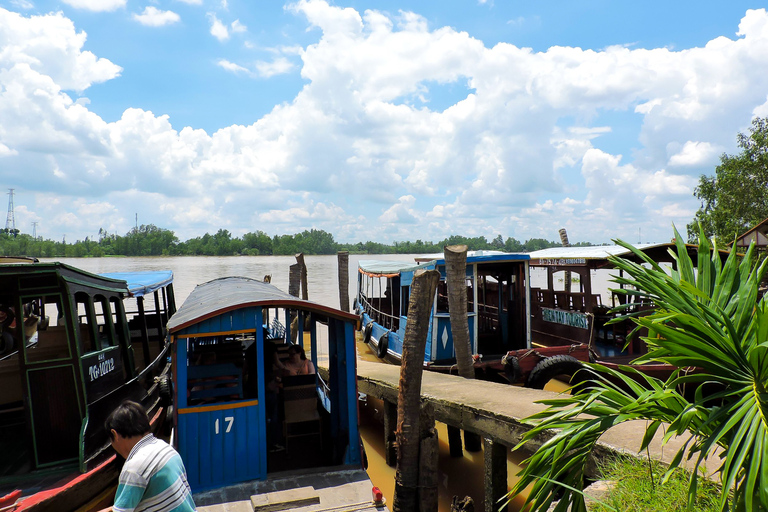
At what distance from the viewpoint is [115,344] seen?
22.3ft

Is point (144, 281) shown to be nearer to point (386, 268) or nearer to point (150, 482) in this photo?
point (150, 482)

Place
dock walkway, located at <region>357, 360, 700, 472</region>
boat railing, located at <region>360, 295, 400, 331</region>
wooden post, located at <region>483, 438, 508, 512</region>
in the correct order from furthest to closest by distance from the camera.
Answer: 1. boat railing, located at <region>360, 295, 400, 331</region>
2. wooden post, located at <region>483, 438, 508, 512</region>
3. dock walkway, located at <region>357, 360, 700, 472</region>

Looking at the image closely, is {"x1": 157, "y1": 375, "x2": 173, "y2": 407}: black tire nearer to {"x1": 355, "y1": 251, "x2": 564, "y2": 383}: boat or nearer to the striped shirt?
{"x1": 355, "y1": 251, "x2": 564, "y2": 383}: boat

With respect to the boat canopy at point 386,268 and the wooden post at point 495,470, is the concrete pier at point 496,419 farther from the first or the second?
the boat canopy at point 386,268

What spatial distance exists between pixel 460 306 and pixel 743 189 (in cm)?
2612

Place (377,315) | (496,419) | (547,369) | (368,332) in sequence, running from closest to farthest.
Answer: (496,419)
(547,369)
(368,332)
(377,315)

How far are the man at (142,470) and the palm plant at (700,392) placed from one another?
1912mm

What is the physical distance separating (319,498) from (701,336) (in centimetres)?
411

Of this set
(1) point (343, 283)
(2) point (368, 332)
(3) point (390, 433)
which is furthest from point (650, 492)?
(1) point (343, 283)

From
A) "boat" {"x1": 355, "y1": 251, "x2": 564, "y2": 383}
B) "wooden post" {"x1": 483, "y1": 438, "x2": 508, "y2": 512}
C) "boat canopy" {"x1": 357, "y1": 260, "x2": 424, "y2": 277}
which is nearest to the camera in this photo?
"wooden post" {"x1": 483, "y1": 438, "x2": 508, "y2": 512}

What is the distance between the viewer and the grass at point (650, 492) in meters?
3.17

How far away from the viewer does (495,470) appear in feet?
20.0

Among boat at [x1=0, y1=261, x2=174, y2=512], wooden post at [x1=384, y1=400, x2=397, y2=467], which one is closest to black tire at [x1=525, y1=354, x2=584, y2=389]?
wooden post at [x1=384, y1=400, x2=397, y2=467]

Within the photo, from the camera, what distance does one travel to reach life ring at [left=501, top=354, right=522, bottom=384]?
9.44 meters
